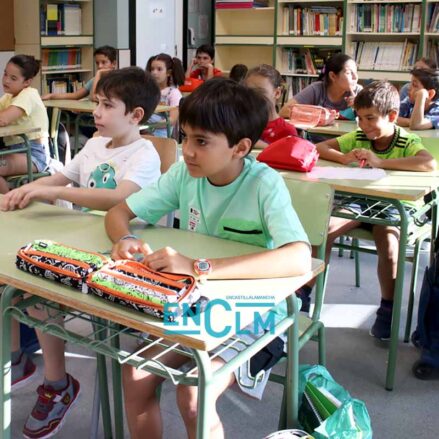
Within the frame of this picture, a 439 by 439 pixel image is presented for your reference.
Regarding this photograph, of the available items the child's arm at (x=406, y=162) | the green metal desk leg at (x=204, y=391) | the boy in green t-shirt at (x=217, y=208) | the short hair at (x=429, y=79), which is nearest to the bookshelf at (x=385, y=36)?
the short hair at (x=429, y=79)

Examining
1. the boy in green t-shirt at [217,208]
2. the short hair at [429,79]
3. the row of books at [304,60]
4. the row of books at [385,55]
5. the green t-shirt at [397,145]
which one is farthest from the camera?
the row of books at [304,60]

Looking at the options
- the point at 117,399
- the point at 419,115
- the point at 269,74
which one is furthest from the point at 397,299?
the point at 419,115

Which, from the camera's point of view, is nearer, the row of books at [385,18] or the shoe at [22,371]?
the shoe at [22,371]

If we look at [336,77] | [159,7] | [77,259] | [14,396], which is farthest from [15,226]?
[159,7]

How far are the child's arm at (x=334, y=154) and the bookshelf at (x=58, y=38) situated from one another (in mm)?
4593

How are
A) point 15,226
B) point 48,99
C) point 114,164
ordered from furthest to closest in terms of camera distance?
point 48,99
point 114,164
point 15,226

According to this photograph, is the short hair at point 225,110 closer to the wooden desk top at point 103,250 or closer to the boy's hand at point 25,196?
the wooden desk top at point 103,250

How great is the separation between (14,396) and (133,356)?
1.10m

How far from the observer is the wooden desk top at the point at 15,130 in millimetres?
3629

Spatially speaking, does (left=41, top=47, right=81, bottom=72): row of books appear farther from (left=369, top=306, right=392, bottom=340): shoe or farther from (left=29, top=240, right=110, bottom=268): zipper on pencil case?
(left=29, top=240, right=110, bottom=268): zipper on pencil case

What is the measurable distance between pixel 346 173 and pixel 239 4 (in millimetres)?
5645

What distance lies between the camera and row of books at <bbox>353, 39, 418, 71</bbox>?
6.82m

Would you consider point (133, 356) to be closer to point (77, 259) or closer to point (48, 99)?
point (77, 259)

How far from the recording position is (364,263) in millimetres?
3613
